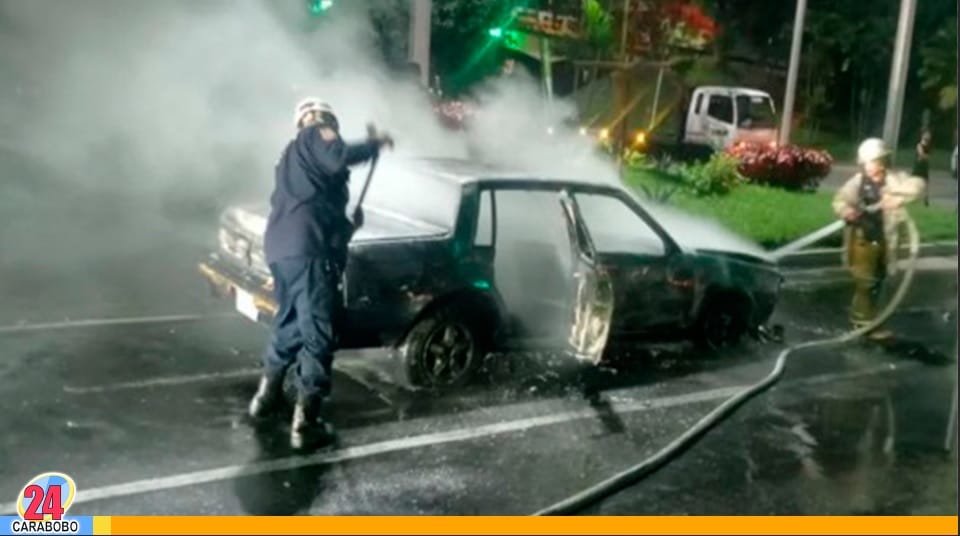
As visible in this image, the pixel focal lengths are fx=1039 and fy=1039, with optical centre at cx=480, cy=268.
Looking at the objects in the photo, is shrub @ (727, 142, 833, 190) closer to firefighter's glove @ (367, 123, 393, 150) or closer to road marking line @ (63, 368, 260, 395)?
firefighter's glove @ (367, 123, 393, 150)

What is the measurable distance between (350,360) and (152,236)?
3365 millimetres

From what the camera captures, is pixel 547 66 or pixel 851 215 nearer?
pixel 851 215

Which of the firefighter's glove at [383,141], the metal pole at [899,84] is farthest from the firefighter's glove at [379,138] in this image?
the metal pole at [899,84]

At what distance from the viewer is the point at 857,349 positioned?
704 cm

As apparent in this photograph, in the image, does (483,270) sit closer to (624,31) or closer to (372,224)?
(372,224)

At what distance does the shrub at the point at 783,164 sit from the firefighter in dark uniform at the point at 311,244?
14.9 feet

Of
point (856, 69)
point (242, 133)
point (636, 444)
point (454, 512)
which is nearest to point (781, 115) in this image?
point (856, 69)

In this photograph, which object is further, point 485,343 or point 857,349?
point 857,349

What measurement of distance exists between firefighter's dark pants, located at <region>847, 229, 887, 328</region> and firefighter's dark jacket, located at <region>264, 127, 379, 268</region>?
3.96 meters

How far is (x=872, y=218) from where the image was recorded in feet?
22.9

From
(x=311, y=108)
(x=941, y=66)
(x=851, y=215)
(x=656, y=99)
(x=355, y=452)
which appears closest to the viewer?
(x=355, y=452)

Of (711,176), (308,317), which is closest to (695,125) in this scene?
(711,176)

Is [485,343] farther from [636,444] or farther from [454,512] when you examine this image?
[454,512]

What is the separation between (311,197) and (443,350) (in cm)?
129
